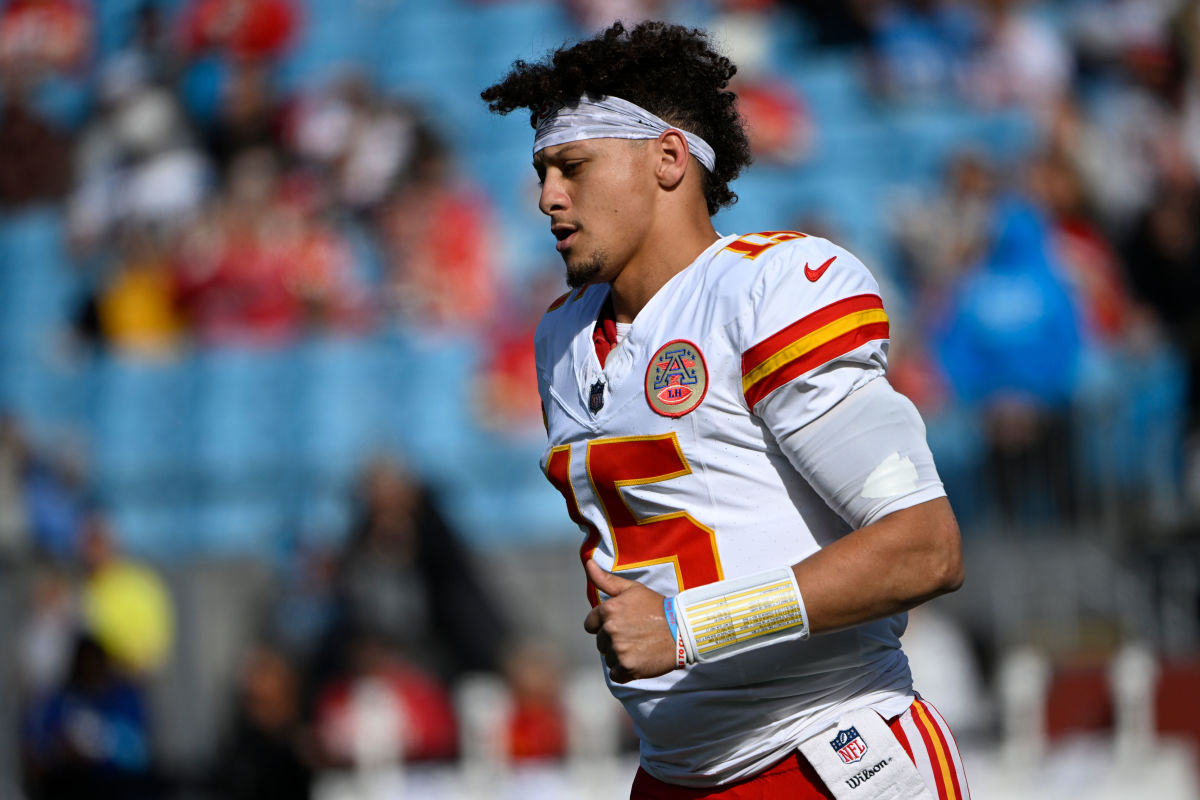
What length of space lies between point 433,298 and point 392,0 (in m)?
4.94

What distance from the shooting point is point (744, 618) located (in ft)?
8.89

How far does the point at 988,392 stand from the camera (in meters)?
9.34

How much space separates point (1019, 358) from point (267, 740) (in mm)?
4932

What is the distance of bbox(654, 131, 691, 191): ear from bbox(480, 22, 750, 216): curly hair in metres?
0.05

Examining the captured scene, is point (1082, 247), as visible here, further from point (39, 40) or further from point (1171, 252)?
point (39, 40)

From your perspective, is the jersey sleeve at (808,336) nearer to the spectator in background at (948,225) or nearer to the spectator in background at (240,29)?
the spectator in background at (948,225)

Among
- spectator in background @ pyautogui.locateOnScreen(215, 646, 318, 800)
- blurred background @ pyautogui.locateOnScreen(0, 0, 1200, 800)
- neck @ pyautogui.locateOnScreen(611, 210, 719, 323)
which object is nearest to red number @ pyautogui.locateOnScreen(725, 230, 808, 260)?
neck @ pyautogui.locateOnScreen(611, 210, 719, 323)

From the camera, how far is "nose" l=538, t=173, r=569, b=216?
3168mm

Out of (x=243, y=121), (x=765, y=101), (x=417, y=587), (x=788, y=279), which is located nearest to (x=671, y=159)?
(x=788, y=279)

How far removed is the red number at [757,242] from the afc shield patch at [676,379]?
22cm

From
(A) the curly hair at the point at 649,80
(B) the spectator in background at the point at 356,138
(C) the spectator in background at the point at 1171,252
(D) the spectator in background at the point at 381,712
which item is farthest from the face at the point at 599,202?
(B) the spectator in background at the point at 356,138

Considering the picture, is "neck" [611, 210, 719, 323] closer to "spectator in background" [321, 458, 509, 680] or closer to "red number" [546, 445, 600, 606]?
"red number" [546, 445, 600, 606]

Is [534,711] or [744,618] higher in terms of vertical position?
[744,618]

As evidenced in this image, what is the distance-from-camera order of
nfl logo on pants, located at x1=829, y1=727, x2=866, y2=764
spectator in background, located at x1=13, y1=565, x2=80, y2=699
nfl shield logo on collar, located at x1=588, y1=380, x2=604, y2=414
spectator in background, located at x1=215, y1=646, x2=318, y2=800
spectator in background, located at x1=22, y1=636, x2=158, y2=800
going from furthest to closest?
spectator in background, located at x1=13, y1=565, x2=80, y2=699 → spectator in background, located at x1=22, y1=636, x2=158, y2=800 → spectator in background, located at x1=215, y1=646, x2=318, y2=800 → nfl shield logo on collar, located at x1=588, y1=380, x2=604, y2=414 → nfl logo on pants, located at x1=829, y1=727, x2=866, y2=764
